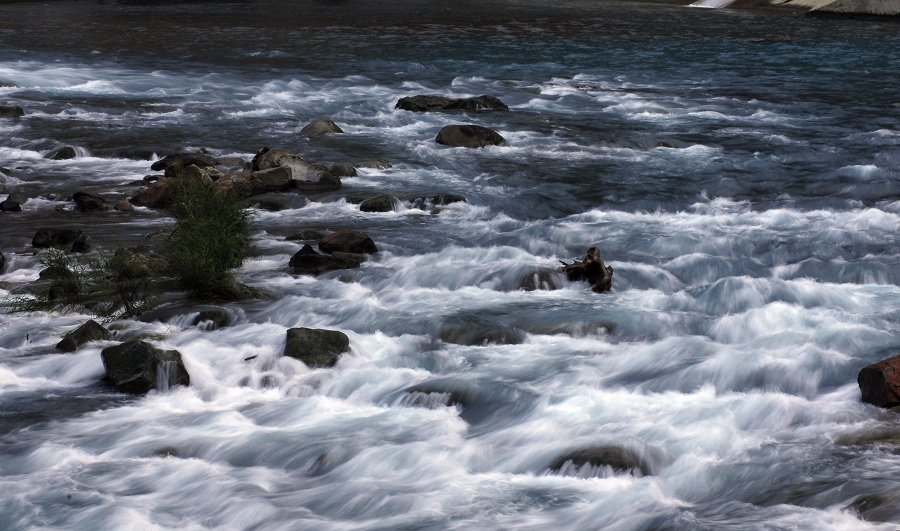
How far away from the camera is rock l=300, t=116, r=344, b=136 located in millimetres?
18453

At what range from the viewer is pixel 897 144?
17.6 m

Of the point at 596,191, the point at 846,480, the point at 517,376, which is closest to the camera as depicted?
the point at 846,480

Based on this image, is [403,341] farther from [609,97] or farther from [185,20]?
[185,20]

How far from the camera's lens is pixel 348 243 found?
11391 millimetres

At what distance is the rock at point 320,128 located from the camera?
18.5m

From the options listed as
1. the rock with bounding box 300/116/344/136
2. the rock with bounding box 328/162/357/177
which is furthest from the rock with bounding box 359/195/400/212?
the rock with bounding box 300/116/344/136

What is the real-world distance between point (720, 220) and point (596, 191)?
6.63 ft

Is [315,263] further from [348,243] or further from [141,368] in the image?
[141,368]

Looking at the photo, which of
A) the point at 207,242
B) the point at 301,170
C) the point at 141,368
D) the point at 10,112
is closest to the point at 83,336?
the point at 141,368

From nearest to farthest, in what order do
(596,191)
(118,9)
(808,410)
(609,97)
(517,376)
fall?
(808,410) → (517,376) → (596,191) → (609,97) → (118,9)

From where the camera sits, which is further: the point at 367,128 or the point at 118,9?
the point at 118,9

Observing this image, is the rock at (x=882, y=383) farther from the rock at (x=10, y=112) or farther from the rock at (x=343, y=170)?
the rock at (x=10, y=112)

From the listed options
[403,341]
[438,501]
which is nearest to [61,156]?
[403,341]

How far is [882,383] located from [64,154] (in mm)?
12790
